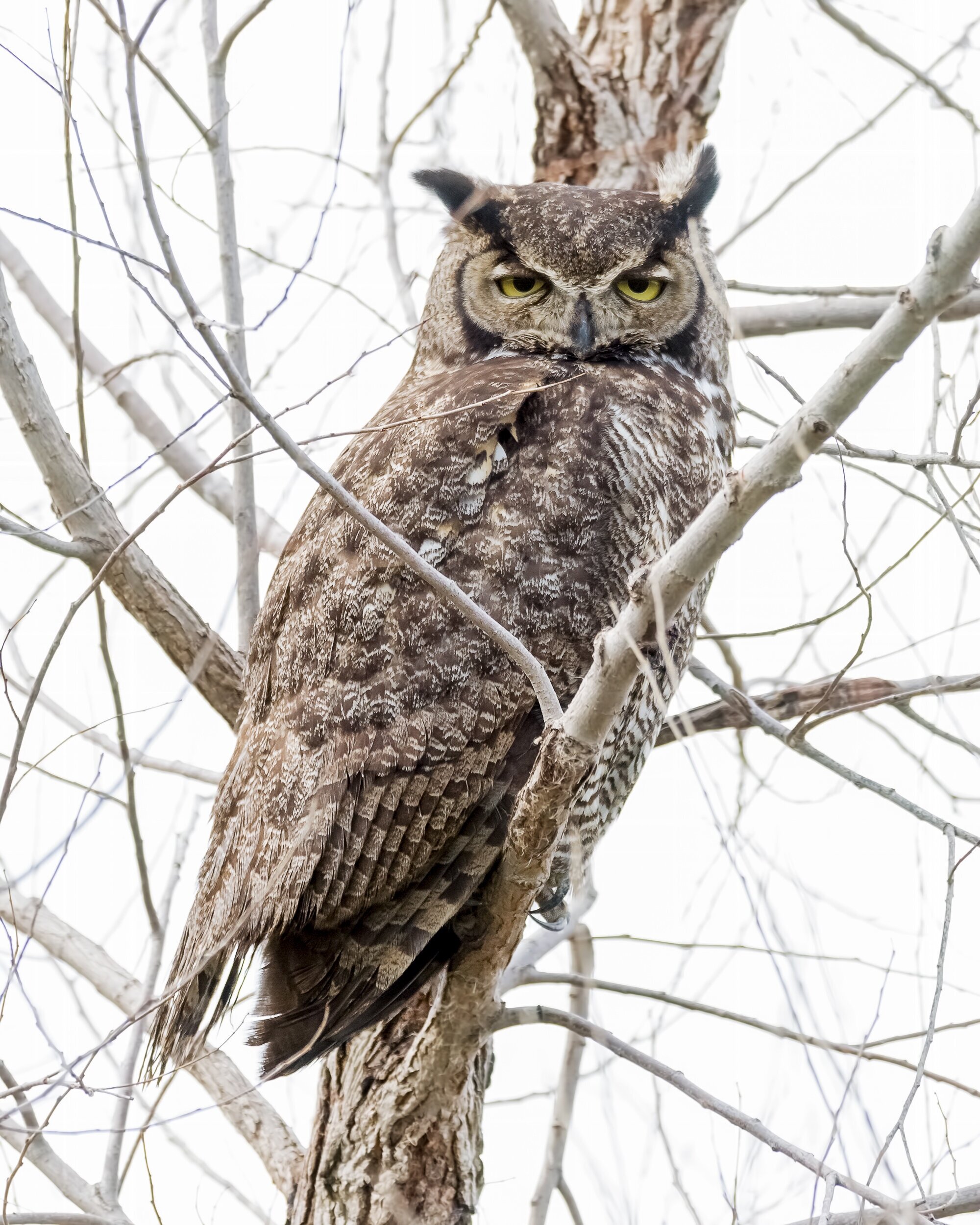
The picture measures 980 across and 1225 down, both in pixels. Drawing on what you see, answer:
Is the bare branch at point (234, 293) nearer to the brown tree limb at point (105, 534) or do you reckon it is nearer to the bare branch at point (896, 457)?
the brown tree limb at point (105, 534)

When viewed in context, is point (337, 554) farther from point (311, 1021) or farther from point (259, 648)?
point (311, 1021)

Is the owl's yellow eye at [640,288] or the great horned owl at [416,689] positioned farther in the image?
the owl's yellow eye at [640,288]

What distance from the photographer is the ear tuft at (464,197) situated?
3.84 meters

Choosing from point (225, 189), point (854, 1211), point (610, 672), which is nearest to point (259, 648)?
point (225, 189)

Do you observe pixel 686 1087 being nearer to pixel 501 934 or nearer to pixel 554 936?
pixel 501 934

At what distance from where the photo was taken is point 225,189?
3189 millimetres

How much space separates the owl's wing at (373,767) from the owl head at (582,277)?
63 centimetres

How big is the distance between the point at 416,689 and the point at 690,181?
1.95 metres

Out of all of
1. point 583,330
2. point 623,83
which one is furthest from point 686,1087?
point 623,83

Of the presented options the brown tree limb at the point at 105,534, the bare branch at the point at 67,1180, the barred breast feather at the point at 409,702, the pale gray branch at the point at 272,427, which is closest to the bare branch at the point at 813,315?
the barred breast feather at the point at 409,702

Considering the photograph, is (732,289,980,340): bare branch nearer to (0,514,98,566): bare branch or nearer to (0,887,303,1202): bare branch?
(0,514,98,566): bare branch

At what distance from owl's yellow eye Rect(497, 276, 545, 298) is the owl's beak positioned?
0.18m

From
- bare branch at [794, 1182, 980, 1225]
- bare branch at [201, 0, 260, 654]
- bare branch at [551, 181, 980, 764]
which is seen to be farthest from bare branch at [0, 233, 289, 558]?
bare branch at [794, 1182, 980, 1225]

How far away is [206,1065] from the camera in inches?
135
